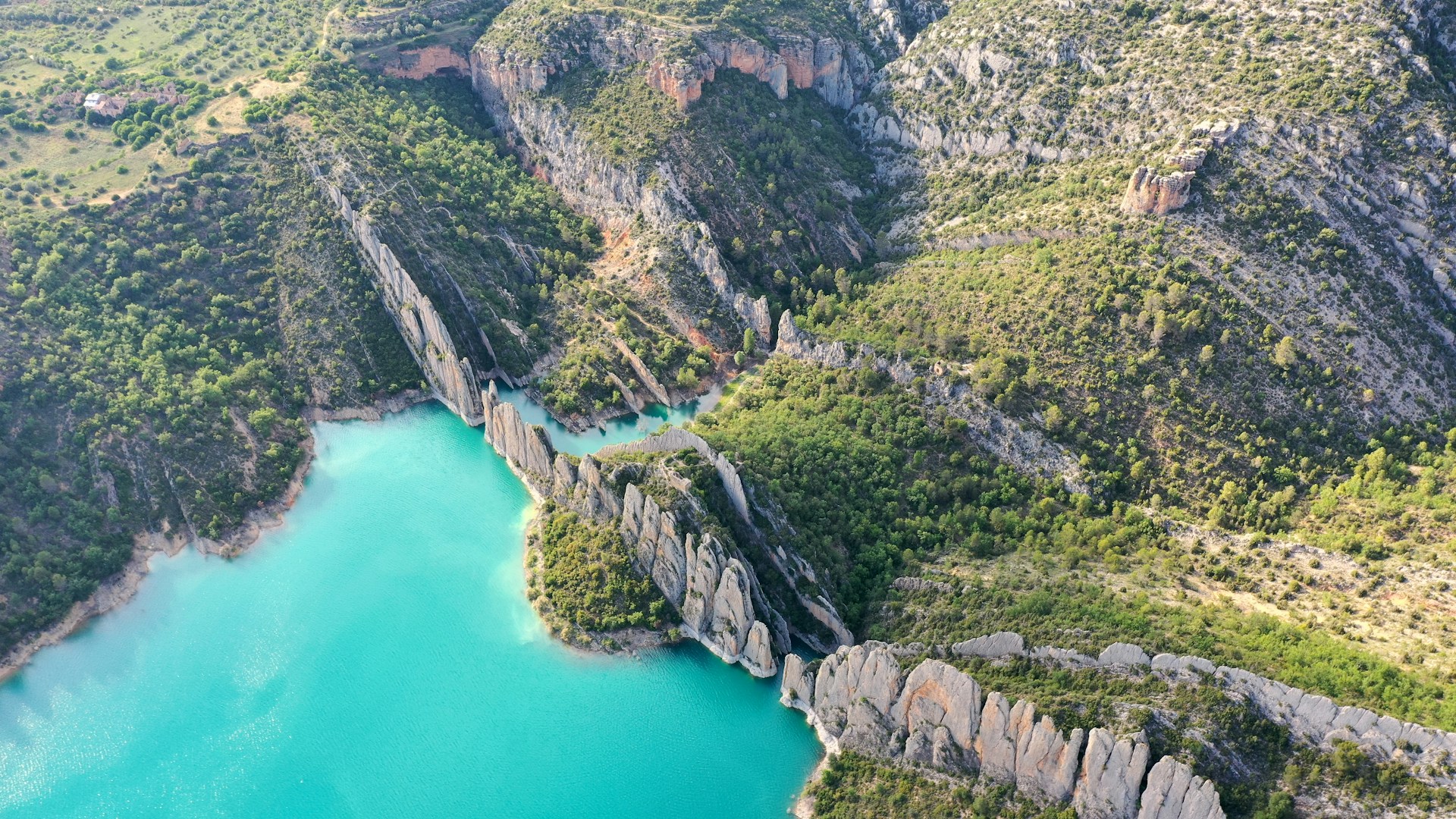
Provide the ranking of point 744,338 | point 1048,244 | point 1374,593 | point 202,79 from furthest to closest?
point 202,79 → point 744,338 → point 1048,244 → point 1374,593

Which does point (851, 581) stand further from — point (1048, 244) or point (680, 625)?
point (1048, 244)

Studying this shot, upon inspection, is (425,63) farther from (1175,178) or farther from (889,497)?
(1175,178)

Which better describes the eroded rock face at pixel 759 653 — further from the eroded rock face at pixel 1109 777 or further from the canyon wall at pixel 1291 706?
the eroded rock face at pixel 1109 777

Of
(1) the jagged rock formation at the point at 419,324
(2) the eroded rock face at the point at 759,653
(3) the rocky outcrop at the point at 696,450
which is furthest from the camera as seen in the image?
(1) the jagged rock formation at the point at 419,324

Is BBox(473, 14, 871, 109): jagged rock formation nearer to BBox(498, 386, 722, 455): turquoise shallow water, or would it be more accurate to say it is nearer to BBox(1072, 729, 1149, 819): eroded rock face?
BBox(498, 386, 722, 455): turquoise shallow water

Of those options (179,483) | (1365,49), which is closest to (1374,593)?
(1365,49)

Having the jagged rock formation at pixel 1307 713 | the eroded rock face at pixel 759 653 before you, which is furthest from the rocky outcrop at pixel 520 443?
the jagged rock formation at pixel 1307 713
